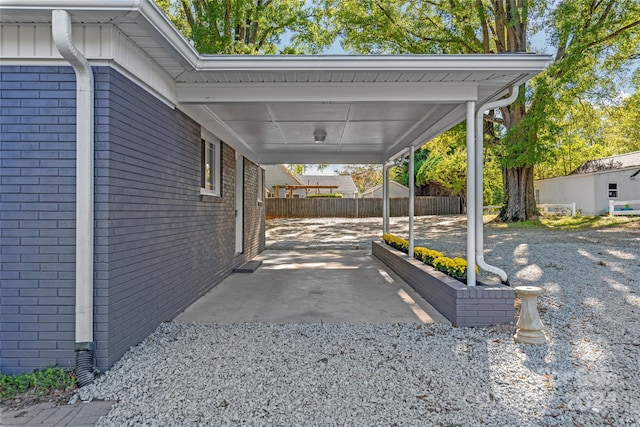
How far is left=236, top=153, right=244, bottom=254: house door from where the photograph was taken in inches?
327

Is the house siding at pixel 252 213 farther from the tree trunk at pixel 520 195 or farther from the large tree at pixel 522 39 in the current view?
the tree trunk at pixel 520 195

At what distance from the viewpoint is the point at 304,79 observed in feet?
13.6

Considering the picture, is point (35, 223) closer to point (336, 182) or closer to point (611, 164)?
point (611, 164)

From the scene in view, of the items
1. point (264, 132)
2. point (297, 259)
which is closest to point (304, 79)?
point (264, 132)

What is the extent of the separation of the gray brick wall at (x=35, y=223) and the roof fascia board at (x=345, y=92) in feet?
5.36

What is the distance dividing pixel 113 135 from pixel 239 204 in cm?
530

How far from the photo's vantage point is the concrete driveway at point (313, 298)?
455 centimetres

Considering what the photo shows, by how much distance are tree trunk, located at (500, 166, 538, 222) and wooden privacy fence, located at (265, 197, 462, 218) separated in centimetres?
1097

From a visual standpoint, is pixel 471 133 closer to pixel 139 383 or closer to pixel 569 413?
pixel 569 413

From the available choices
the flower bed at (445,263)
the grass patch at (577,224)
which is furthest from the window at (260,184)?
the grass patch at (577,224)

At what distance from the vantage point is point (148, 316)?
3795mm

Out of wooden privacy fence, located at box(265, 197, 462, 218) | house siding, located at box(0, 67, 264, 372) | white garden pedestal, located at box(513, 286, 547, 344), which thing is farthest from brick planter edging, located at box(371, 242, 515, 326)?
wooden privacy fence, located at box(265, 197, 462, 218)

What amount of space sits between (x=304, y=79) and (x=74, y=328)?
3.15 m

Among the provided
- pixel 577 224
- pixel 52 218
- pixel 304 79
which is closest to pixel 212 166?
pixel 304 79
